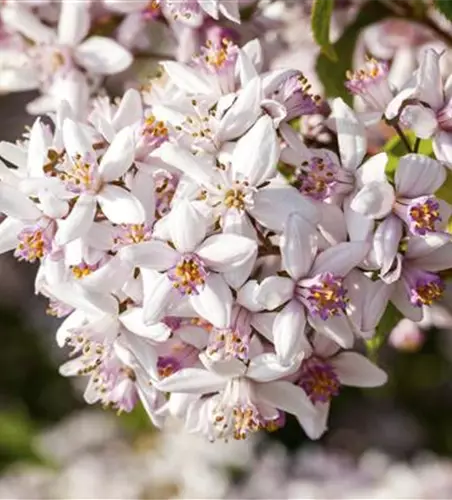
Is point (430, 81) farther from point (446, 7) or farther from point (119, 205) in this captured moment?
point (119, 205)

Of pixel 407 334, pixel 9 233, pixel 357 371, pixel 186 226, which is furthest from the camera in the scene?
pixel 407 334

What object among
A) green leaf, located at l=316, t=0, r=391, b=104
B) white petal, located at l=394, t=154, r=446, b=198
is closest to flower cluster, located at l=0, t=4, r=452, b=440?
white petal, located at l=394, t=154, r=446, b=198

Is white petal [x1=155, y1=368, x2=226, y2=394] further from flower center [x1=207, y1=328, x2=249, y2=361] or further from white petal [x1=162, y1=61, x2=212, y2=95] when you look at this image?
white petal [x1=162, y1=61, x2=212, y2=95]

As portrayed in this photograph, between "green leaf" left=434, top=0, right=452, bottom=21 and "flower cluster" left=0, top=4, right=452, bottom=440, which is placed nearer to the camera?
"flower cluster" left=0, top=4, right=452, bottom=440

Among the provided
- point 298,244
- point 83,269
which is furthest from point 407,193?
point 83,269

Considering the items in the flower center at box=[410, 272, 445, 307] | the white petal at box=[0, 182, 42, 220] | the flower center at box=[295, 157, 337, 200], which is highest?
the flower center at box=[295, 157, 337, 200]

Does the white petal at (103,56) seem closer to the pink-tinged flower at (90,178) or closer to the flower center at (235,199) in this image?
the pink-tinged flower at (90,178)

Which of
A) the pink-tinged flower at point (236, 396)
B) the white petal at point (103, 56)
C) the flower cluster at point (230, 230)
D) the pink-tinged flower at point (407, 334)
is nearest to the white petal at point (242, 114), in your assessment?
the flower cluster at point (230, 230)

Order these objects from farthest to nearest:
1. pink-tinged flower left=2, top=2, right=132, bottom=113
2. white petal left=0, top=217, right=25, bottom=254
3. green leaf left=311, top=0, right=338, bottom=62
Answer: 1. pink-tinged flower left=2, top=2, right=132, bottom=113
2. green leaf left=311, top=0, right=338, bottom=62
3. white petal left=0, top=217, right=25, bottom=254
